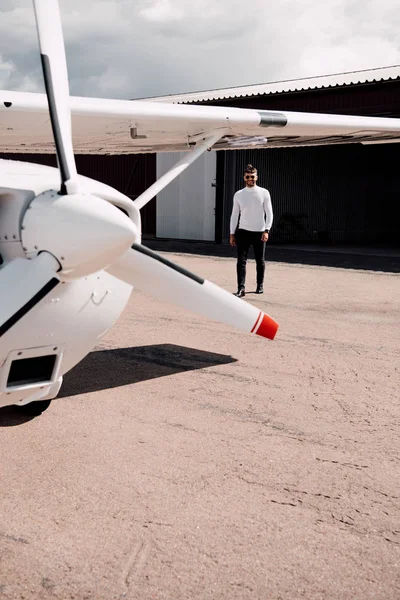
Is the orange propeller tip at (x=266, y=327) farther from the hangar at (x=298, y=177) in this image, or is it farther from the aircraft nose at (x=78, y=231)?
the hangar at (x=298, y=177)

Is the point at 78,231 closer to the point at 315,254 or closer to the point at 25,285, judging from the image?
the point at 25,285

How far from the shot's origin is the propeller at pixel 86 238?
3027mm

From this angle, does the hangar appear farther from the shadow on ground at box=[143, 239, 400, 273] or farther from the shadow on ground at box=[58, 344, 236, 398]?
the shadow on ground at box=[58, 344, 236, 398]

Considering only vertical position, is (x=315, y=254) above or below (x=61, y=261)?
below

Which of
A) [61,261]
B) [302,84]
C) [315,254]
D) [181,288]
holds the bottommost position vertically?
[315,254]

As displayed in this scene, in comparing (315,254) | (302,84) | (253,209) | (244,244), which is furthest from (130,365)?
(302,84)

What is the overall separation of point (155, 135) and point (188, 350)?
7.63 ft

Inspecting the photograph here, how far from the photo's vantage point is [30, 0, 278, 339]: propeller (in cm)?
303

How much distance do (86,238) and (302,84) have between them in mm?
18041

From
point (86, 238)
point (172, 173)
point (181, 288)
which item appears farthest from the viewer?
point (172, 173)

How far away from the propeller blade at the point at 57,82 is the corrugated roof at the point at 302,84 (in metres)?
14.5

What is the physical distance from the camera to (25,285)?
3.18m

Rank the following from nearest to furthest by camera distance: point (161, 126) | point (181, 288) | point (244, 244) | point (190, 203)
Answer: point (181, 288) < point (161, 126) < point (244, 244) < point (190, 203)

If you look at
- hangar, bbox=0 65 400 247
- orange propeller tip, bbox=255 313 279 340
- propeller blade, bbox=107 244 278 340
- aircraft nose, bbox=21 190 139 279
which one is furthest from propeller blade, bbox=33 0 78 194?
hangar, bbox=0 65 400 247
